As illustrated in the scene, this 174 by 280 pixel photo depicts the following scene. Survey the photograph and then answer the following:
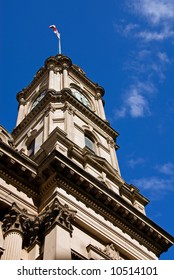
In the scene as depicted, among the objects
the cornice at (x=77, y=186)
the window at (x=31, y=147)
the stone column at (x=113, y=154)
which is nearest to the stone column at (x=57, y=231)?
the cornice at (x=77, y=186)

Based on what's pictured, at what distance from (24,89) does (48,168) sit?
81.6 feet

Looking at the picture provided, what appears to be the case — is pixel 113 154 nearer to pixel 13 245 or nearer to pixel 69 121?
pixel 69 121

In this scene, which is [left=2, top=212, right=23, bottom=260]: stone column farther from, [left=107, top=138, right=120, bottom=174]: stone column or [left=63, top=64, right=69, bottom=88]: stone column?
[left=63, top=64, right=69, bottom=88]: stone column

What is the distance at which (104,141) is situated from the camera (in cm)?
4147

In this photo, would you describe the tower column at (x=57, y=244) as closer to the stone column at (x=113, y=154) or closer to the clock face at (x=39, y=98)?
the stone column at (x=113, y=154)

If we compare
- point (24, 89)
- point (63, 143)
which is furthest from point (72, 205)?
point (24, 89)

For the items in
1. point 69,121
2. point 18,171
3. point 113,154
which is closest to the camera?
point 18,171

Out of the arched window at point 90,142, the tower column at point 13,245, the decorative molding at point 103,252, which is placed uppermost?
the arched window at point 90,142

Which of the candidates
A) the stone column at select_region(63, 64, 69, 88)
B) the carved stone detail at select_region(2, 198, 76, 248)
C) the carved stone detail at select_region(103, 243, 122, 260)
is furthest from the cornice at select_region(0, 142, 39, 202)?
the stone column at select_region(63, 64, 69, 88)

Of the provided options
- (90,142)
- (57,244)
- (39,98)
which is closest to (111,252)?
(57,244)

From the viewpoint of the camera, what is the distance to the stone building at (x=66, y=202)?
77.7 ft

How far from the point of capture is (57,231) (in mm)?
23094

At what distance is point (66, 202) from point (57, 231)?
324 centimetres
